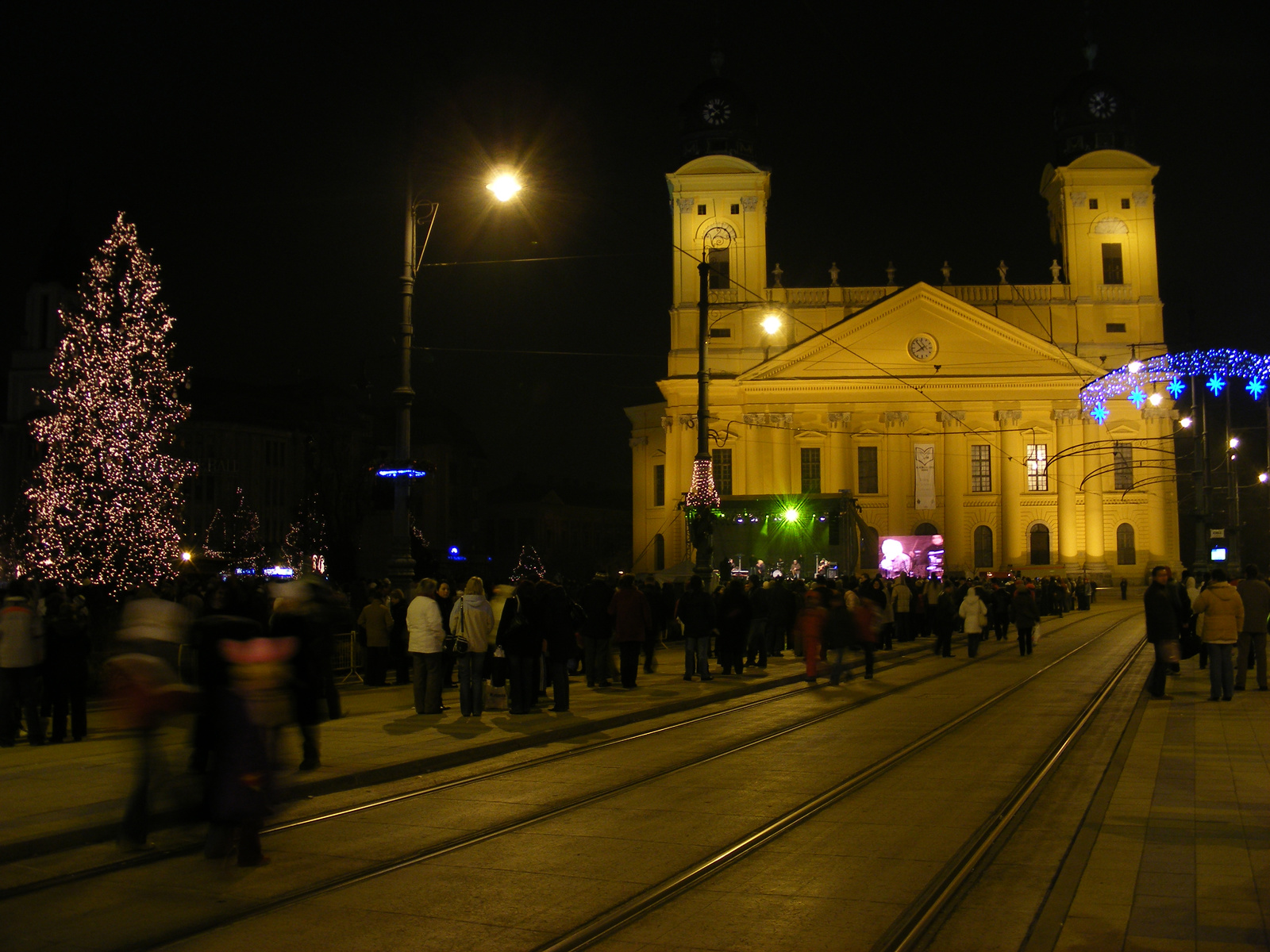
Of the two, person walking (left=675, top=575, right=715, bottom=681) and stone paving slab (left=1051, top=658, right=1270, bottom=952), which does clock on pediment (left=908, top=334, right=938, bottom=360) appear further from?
stone paving slab (left=1051, top=658, right=1270, bottom=952)

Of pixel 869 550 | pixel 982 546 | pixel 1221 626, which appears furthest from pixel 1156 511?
pixel 1221 626

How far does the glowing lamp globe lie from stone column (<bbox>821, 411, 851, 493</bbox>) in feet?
151

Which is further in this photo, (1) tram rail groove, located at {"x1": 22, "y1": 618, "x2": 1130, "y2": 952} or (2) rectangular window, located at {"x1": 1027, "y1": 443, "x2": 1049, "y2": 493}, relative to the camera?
(2) rectangular window, located at {"x1": 1027, "y1": 443, "x2": 1049, "y2": 493}

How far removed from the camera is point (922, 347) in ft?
200

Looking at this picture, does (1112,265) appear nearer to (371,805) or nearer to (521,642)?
(521,642)

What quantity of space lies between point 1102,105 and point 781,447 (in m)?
23.9

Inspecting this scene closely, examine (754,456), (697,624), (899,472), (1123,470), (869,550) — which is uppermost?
(754,456)

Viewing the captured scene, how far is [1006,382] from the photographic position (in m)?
60.2

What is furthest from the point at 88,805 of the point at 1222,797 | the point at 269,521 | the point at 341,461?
the point at 269,521

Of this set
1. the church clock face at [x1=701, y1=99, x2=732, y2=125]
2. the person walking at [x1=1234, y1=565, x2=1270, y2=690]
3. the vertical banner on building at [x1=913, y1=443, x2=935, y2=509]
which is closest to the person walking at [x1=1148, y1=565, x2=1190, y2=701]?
the person walking at [x1=1234, y1=565, x2=1270, y2=690]

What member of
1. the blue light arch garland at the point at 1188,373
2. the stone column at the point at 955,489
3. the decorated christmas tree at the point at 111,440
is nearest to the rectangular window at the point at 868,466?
the stone column at the point at 955,489

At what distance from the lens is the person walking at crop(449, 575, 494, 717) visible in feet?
43.3

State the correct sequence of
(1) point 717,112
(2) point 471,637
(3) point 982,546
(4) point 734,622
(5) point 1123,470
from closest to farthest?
(2) point 471,637, (4) point 734,622, (5) point 1123,470, (3) point 982,546, (1) point 717,112

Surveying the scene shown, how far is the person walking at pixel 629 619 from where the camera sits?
17.0 m
